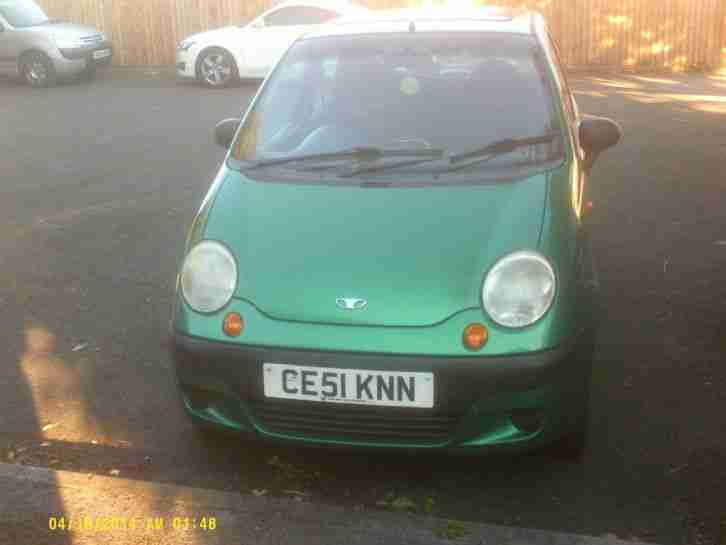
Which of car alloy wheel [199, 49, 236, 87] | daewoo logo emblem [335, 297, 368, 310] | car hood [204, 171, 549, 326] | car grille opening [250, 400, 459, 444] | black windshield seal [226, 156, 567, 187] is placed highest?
black windshield seal [226, 156, 567, 187]

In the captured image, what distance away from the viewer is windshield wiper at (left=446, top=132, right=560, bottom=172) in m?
4.46

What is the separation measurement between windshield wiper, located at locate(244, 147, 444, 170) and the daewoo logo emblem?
1.05 meters

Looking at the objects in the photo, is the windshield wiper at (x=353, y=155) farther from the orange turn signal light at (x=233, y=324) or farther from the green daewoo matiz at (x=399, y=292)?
the orange turn signal light at (x=233, y=324)

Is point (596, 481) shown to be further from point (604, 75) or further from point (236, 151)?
point (604, 75)

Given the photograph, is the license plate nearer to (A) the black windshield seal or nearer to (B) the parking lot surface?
(B) the parking lot surface

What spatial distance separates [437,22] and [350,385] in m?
2.55

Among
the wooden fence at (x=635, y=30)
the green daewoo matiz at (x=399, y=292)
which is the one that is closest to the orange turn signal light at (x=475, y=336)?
the green daewoo matiz at (x=399, y=292)

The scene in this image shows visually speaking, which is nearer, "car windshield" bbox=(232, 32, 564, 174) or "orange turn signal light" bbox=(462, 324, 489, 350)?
"orange turn signal light" bbox=(462, 324, 489, 350)

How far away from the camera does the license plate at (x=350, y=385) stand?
11.8ft

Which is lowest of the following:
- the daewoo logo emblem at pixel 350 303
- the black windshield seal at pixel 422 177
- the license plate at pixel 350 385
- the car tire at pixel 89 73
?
the car tire at pixel 89 73

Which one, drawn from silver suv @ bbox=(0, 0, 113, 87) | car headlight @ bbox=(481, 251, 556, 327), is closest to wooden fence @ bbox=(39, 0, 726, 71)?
silver suv @ bbox=(0, 0, 113, 87)

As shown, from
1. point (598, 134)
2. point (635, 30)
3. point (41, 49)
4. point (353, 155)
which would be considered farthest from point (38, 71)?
point (598, 134)

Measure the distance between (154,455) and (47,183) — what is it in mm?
6120
